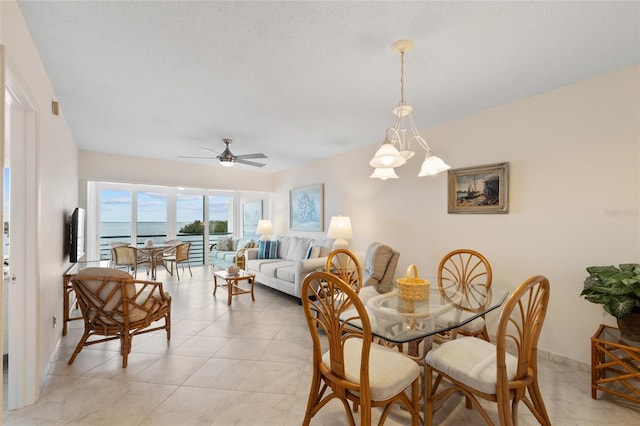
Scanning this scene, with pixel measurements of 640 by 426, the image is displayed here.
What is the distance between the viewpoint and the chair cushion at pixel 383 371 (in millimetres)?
1464

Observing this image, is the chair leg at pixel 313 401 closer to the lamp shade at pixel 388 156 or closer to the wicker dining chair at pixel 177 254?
the lamp shade at pixel 388 156

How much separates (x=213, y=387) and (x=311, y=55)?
2586 mm

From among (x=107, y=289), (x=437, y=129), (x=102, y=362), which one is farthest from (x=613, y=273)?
(x=102, y=362)

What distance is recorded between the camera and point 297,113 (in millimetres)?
A: 3213

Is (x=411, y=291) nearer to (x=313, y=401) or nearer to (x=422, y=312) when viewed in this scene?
(x=422, y=312)

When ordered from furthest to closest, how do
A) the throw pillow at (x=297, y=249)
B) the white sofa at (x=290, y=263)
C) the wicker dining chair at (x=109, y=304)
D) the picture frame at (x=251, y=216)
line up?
the picture frame at (x=251, y=216) < the throw pillow at (x=297, y=249) < the white sofa at (x=290, y=263) < the wicker dining chair at (x=109, y=304)

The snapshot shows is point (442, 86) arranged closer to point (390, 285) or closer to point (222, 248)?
point (390, 285)

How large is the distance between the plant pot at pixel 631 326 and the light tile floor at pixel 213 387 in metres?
0.49

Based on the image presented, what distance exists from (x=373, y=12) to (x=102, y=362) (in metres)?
3.44

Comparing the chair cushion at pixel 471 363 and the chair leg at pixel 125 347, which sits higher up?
the chair cushion at pixel 471 363

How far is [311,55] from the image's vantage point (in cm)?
207

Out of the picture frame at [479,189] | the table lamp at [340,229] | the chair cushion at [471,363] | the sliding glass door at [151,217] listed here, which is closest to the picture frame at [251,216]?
the sliding glass door at [151,217]

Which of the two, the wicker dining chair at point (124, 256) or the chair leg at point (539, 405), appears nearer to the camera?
the chair leg at point (539, 405)

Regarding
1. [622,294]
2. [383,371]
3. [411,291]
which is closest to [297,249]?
[411,291]
